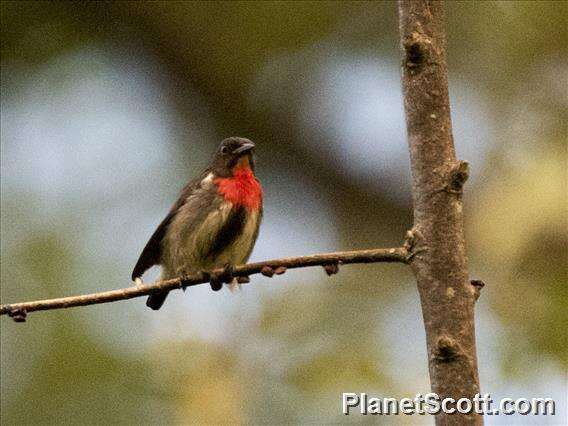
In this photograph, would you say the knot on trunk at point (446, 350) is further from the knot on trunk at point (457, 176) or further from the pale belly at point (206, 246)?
the pale belly at point (206, 246)

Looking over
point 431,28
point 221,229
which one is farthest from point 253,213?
point 431,28

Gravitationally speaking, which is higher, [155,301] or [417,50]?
[155,301]

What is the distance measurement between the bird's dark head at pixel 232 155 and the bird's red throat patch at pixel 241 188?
0.8 inches

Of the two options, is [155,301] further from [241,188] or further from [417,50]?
[417,50]

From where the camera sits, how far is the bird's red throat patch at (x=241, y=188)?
4703mm

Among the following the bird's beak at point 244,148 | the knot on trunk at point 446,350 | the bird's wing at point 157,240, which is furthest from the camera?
the bird's beak at point 244,148

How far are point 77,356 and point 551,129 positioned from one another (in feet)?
7.74

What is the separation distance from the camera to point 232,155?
16.0 ft

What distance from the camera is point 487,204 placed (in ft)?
14.6

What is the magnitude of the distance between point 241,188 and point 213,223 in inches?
9.5

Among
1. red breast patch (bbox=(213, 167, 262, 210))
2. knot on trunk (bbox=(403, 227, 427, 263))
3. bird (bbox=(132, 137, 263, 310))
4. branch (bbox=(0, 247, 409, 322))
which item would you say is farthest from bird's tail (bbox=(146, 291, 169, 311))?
knot on trunk (bbox=(403, 227, 427, 263))

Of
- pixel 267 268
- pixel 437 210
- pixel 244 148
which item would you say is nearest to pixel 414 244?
pixel 437 210

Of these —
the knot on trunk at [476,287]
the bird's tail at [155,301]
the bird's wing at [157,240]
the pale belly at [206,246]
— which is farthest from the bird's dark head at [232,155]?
the knot on trunk at [476,287]

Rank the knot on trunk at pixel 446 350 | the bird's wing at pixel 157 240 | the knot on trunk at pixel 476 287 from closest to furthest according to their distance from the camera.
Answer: the knot on trunk at pixel 446 350 < the knot on trunk at pixel 476 287 < the bird's wing at pixel 157 240
